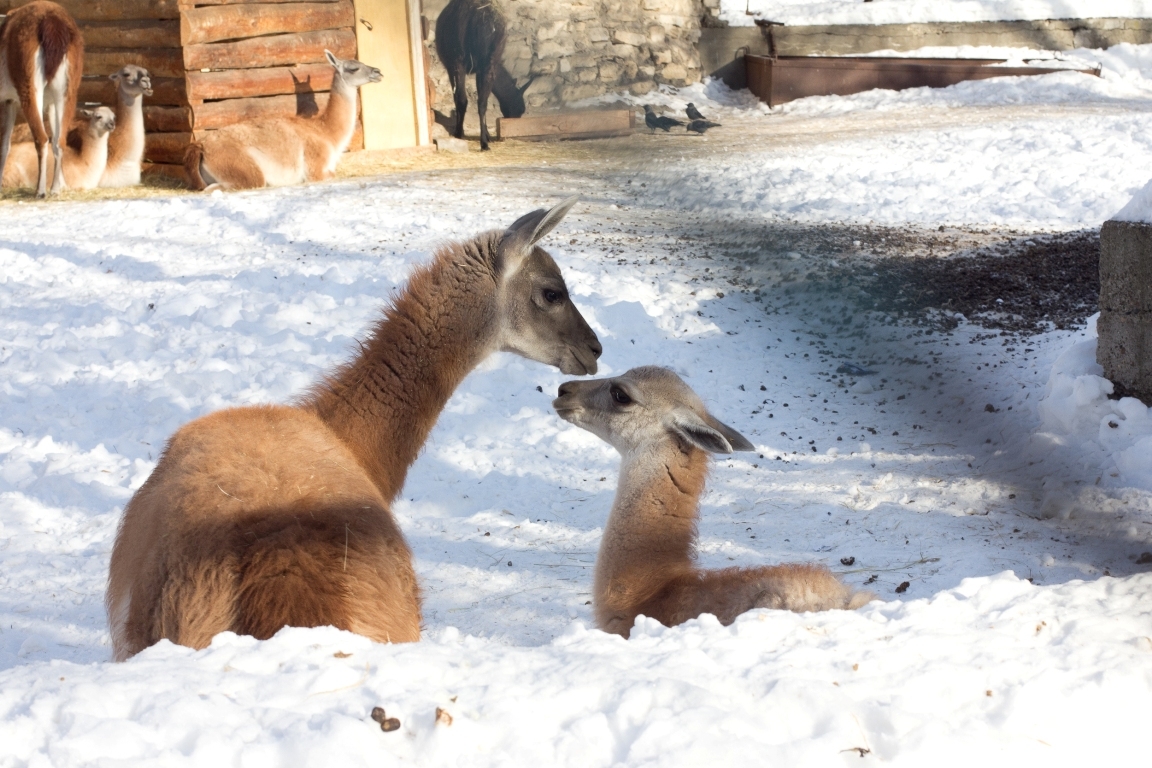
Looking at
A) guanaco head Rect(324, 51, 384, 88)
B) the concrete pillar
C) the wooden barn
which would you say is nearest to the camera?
the concrete pillar

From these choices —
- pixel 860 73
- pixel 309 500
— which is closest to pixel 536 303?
pixel 309 500

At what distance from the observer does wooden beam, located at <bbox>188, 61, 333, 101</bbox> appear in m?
12.3

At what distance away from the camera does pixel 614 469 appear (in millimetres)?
6184

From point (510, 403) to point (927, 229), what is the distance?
4.95 metres

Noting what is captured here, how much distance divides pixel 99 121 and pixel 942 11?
14.8 metres

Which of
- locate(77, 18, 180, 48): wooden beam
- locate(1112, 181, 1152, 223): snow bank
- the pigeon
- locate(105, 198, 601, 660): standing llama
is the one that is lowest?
locate(105, 198, 601, 660): standing llama

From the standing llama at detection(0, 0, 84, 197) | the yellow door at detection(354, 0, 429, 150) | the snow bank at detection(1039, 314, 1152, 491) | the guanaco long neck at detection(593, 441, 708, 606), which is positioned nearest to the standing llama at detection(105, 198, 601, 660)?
the guanaco long neck at detection(593, 441, 708, 606)

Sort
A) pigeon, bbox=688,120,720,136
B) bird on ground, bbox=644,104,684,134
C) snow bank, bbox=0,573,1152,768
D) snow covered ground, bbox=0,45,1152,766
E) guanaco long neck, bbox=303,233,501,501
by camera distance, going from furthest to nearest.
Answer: bird on ground, bbox=644,104,684,134, pigeon, bbox=688,120,720,136, guanaco long neck, bbox=303,233,501,501, snow covered ground, bbox=0,45,1152,766, snow bank, bbox=0,573,1152,768

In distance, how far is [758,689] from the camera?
230cm

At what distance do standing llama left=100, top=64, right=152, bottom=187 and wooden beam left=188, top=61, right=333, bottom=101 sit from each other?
Answer: 559 millimetres

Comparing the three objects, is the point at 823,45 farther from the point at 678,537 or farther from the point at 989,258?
the point at 678,537

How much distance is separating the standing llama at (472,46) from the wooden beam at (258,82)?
2237 mm

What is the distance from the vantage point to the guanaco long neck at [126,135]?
12.2m

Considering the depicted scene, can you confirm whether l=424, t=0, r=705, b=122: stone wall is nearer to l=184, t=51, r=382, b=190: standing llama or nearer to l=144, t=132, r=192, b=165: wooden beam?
l=184, t=51, r=382, b=190: standing llama
